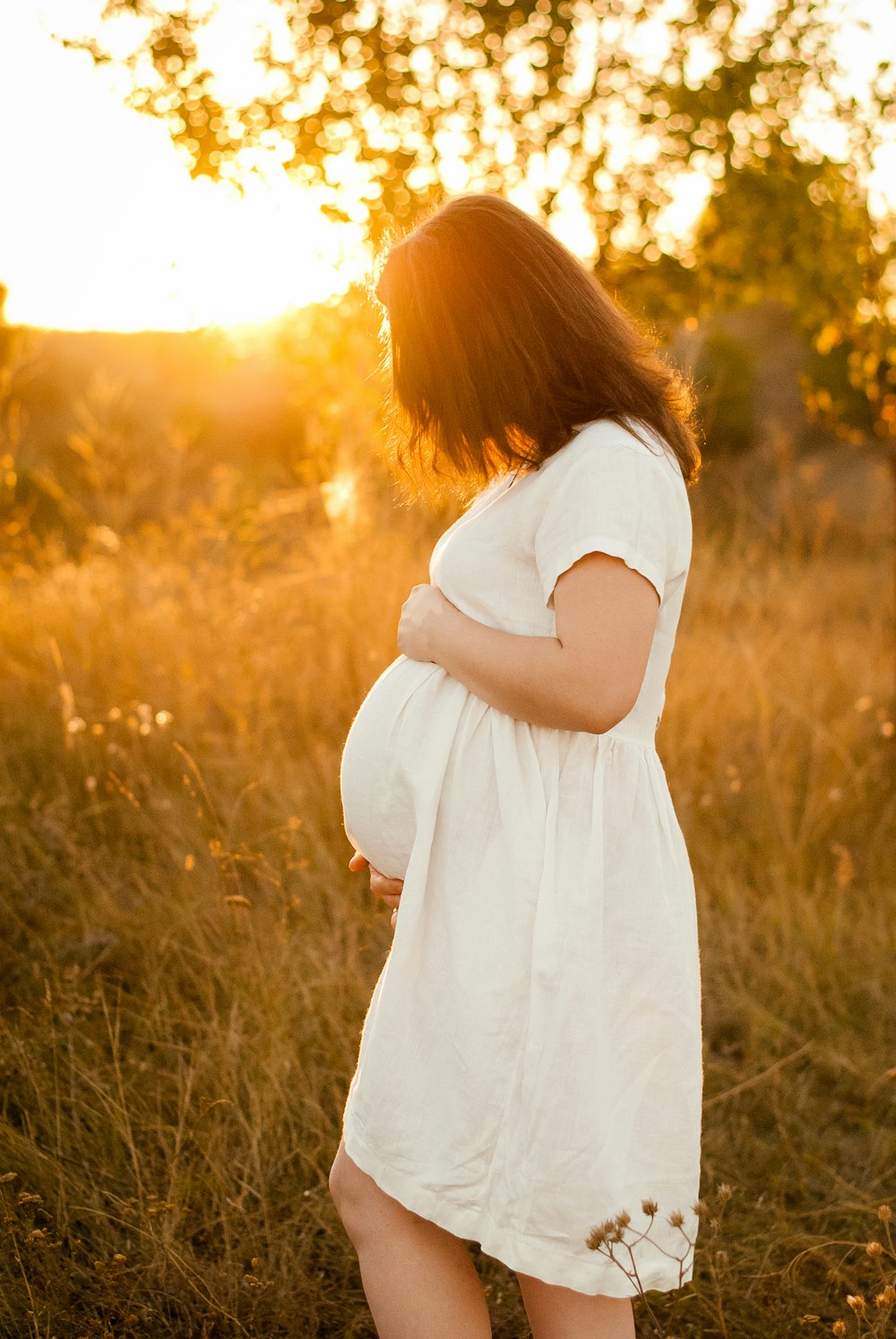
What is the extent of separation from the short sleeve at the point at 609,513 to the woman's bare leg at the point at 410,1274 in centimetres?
82

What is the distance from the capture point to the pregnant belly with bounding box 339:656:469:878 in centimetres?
147

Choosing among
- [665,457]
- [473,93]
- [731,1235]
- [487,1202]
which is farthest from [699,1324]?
[473,93]

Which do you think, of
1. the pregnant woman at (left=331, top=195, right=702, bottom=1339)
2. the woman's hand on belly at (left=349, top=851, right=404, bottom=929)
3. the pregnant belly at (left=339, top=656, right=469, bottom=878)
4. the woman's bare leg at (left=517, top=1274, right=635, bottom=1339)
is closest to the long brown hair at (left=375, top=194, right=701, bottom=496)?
the pregnant woman at (left=331, top=195, right=702, bottom=1339)

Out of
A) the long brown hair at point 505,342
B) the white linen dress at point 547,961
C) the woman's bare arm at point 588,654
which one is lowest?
the white linen dress at point 547,961

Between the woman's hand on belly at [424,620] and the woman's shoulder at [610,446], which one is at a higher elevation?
the woman's shoulder at [610,446]

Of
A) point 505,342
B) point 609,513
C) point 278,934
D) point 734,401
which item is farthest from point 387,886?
point 734,401

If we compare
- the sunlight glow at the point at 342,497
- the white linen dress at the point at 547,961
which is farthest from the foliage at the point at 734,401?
the white linen dress at the point at 547,961

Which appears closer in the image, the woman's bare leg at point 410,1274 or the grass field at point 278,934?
the woman's bare leg at point 410,1274

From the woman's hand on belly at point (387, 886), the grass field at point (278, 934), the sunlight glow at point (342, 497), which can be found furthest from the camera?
the sunlight glow at point (342, 497)

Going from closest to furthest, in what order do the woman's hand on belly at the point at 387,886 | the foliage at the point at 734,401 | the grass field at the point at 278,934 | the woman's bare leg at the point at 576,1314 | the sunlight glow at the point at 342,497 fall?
the woman's bare leg at the point at 576,1314, the woman's hand on belly at the point at 387,886, the grass field at the point at 278,934, the sunlight glow at the point at 342,497, the foliage at the point at 734,401

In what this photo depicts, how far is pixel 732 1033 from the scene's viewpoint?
316cm

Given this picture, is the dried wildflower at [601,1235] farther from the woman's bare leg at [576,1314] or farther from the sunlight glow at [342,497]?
the sunlight glow at [342,497]

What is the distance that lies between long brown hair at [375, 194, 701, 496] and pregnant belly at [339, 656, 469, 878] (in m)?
0.31

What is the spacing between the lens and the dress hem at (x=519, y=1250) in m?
1.33
